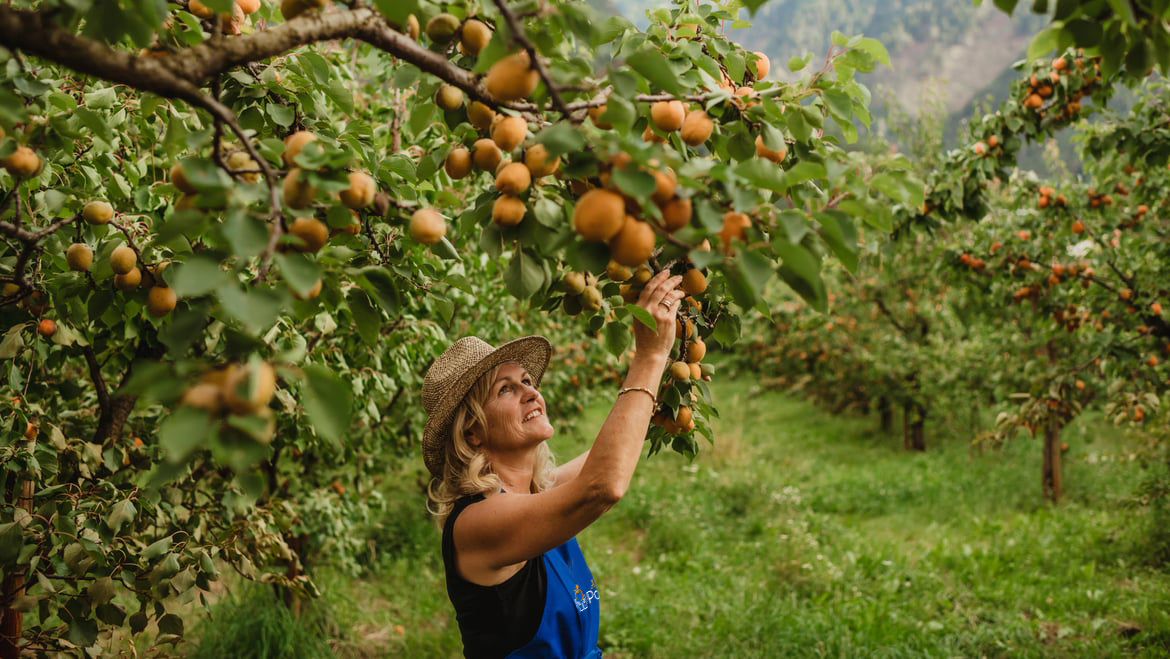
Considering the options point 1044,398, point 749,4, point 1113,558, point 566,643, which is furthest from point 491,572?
point 1113,558

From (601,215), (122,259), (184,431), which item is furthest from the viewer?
(122,259)

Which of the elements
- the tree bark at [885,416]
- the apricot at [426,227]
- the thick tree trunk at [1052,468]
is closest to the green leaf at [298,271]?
the apricot at [426,227]

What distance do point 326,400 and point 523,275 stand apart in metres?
0.40

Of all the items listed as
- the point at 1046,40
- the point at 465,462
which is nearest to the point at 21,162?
the point at 465,462

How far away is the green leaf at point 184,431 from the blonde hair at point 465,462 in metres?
1.22

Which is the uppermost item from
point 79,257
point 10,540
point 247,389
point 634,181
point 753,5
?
point 753,5

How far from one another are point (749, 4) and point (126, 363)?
7.94 feet

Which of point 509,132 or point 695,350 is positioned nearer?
point 509,132

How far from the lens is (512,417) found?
2.07 m

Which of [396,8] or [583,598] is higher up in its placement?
[396,8]

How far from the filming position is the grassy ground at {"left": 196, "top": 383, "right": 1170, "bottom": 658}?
13.2 feet

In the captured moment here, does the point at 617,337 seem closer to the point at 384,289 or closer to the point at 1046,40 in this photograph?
the point at 384,289

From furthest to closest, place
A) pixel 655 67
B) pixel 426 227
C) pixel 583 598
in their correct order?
pixel 583 598 → pixel 426 227 → pixel 655 67

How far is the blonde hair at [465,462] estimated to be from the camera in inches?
77.5
